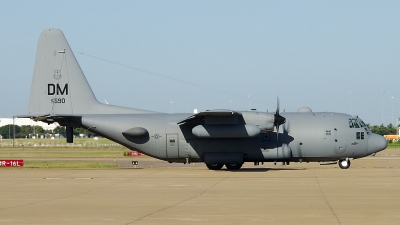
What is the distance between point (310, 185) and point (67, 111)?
60.2 ft

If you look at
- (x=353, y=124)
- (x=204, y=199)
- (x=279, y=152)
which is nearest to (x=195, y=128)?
(x=279, y=152)

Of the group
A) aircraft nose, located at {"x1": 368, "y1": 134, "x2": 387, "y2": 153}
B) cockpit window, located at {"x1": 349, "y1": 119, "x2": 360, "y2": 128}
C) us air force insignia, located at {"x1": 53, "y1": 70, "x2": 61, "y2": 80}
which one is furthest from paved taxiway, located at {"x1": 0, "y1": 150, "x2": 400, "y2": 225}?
us air force insignia, located at {"x1": 53, "y1": 70, "x2": 61, "y2": 80}

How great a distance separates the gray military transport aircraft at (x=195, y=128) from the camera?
115 feet

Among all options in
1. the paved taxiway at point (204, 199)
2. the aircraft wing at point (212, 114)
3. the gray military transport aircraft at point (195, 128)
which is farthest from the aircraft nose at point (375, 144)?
the aircraft wing at point (212, 114)

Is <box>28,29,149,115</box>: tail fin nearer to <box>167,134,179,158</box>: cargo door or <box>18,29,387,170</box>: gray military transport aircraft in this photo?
<box>18,29,387,170</box>: gray military transport aircraft

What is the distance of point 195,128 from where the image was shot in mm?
34812

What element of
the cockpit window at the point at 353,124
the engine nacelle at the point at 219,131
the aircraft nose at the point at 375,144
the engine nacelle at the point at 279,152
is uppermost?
the cockpit window at the point at 353,124

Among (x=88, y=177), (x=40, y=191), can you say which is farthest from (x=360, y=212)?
(x=88, y=177)

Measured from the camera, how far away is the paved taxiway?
15.3 metres

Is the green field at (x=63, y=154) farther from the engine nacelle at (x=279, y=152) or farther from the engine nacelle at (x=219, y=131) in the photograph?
the engine nacelle at (x=279, y=152)

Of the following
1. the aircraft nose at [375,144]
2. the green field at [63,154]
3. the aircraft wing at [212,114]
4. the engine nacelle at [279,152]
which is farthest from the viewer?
the green field at [63,154]

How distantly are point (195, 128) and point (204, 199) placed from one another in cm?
1501

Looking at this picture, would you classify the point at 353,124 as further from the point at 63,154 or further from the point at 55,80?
the point at 63,154

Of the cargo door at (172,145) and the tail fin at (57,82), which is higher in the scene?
the tail fin at (57,82)
